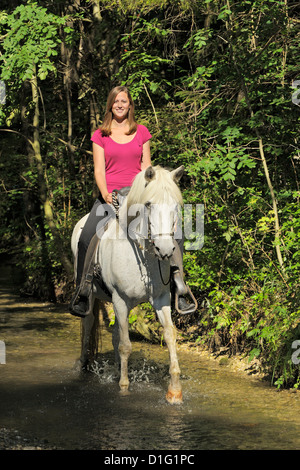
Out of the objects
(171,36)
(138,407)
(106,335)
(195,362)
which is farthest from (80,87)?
(138,407)

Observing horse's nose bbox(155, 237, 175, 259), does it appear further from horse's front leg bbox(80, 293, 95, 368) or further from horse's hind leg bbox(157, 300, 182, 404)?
horse's front leg bbox(80, 293, 95, 368)

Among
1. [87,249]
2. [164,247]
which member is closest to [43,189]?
[87,249]

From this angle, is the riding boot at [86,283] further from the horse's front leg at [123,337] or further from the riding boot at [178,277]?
the riding boot at [178,277]

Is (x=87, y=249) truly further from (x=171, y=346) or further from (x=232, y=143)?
(x=232, y=143)

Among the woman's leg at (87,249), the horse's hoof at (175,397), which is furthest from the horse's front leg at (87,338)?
the horse's hoof at (175,397)

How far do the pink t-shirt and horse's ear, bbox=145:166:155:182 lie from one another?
991 mm

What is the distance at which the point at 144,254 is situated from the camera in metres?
7.42

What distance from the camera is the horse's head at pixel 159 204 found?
6602 mm

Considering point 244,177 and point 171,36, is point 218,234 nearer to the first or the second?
point 244,177

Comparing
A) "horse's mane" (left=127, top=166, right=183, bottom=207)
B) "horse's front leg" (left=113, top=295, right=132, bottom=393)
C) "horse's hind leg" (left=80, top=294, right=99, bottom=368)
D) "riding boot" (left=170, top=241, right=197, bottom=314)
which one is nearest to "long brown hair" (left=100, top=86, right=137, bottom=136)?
"horse's mane" (left=127, top=166, right=183, bottom=207)

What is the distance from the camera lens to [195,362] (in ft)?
32.0

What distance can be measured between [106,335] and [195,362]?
2.49m

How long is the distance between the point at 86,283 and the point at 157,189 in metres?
1.77

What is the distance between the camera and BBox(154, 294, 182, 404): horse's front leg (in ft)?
24.0
